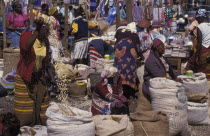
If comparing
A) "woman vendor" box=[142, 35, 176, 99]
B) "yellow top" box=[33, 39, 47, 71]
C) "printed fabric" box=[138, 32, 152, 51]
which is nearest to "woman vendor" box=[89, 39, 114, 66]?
"printed fabric" box=[138, 32, 152, 51]

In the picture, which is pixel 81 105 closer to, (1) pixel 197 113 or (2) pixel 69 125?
(1) pixel 197 113

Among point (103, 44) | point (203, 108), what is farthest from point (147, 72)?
point (103, 44)

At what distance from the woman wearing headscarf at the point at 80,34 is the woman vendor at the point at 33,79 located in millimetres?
4593

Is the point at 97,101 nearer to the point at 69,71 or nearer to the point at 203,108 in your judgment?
the point at 203,108

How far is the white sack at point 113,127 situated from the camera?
12.2ft

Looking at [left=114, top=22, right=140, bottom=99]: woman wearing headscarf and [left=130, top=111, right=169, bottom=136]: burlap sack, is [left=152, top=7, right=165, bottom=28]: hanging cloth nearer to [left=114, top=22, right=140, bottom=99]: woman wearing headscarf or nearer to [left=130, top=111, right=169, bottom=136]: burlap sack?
[left=114, top=22, right=140, bottom=99]: woman wearing headscarf

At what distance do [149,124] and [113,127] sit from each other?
0.56 m

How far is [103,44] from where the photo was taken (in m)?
9.31

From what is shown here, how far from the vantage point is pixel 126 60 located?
21.8ft

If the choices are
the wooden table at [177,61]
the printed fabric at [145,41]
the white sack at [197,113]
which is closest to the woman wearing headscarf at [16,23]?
the printed fabric at [145,41]

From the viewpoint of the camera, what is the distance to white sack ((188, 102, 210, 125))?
5863 millimetres

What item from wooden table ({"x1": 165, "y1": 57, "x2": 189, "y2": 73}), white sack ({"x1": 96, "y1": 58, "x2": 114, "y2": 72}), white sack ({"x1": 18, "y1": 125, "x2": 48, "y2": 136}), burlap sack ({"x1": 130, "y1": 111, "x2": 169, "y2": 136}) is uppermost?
burlap sack ({"x1": 130, "y1": 111, "x2": 169, "y2": 136})

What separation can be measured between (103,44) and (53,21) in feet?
6.12

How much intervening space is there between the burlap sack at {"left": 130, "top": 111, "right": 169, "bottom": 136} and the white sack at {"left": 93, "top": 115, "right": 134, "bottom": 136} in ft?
0.70
